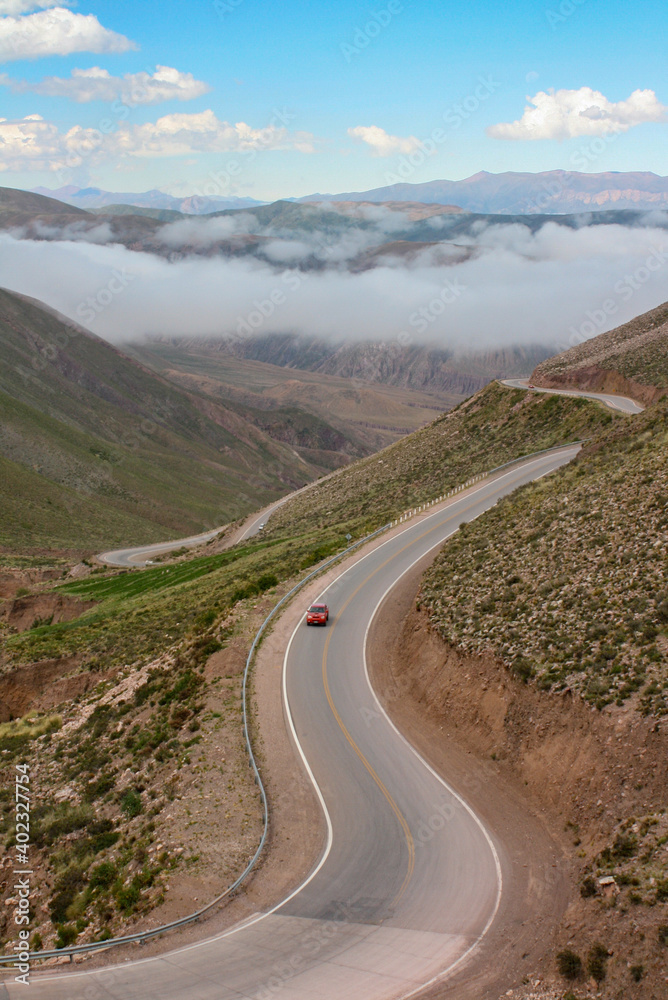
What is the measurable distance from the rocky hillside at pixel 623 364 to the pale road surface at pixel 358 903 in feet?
142

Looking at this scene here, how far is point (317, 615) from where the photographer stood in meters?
32.5

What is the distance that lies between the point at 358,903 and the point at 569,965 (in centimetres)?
489

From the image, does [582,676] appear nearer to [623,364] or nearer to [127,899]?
[127,899]

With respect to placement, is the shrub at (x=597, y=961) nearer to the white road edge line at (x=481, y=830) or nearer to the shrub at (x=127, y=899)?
the white road edge line at (x=481, y=830)

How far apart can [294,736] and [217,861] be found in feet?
21.7

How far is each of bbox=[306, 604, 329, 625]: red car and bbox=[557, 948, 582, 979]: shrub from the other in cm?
2056

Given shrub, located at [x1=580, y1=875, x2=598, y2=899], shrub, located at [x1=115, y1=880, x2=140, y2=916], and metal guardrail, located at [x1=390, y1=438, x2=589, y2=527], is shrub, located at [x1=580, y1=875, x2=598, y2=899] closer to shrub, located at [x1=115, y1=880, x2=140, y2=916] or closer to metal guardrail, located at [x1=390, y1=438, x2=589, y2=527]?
shrub, located at [x1=115, y1=880, x2=140, y2=916]

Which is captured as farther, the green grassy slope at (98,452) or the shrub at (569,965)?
the green grassy slope at (98,452)

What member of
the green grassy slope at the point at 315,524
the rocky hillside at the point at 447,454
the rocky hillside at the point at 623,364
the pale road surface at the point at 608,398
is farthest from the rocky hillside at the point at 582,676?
the rocky hillside at the point at 623,364

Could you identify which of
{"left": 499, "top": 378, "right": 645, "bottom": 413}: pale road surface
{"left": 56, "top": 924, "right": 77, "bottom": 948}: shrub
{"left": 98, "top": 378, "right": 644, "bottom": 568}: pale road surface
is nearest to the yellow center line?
{"left": 56, "top": 924, "right": 77, "bottom": 948}: shrub

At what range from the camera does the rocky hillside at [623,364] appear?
59.7m

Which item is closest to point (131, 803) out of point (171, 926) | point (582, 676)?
point (171, 926)

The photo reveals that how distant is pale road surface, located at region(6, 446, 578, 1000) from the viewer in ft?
43.8

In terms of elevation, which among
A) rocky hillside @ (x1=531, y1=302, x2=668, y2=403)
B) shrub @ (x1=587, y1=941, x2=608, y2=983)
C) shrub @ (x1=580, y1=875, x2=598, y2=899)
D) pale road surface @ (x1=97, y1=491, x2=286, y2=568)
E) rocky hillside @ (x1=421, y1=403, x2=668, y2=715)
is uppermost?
rocky hillside @ (x1=531, y1=302, x2=668, y2=403)
